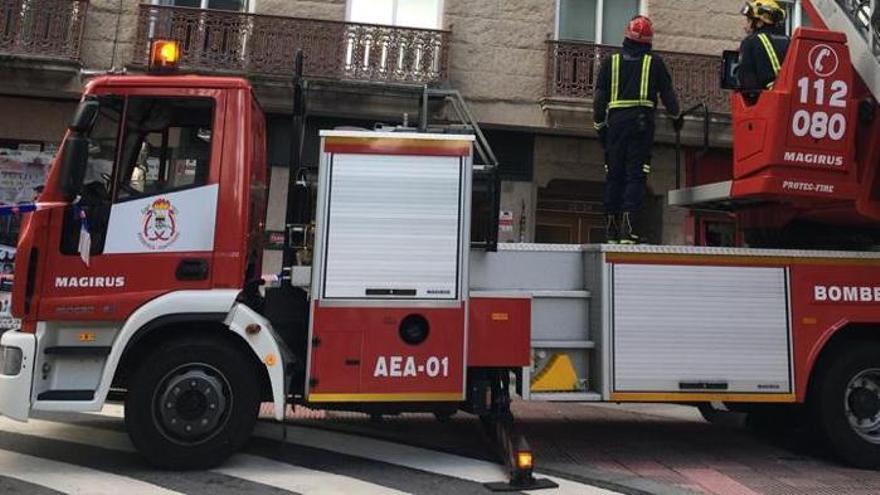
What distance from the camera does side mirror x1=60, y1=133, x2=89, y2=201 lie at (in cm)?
540

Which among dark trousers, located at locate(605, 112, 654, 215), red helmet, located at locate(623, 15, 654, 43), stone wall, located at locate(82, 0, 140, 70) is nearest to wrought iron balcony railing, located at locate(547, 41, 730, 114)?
red helmet, located at locate(623, 15, 654, 43)

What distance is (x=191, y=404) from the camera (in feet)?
18.1

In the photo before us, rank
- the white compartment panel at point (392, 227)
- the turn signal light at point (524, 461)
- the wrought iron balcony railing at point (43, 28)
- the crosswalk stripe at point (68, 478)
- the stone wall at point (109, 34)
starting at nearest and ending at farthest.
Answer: the crosswalk stripe at point (68, 478) → the turn signal light at point (524, 461) → the white compartment panel at point (392, 227) → the wrought iron balcony railing at point (43, 28) → the stone wall at point (109, 34)

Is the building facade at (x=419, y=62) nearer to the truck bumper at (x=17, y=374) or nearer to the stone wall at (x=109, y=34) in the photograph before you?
the stone wall at (x=109, y=34)

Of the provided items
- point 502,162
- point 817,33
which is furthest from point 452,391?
point 502,162

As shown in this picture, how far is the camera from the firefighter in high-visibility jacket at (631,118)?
684cm

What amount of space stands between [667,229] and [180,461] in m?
10.8

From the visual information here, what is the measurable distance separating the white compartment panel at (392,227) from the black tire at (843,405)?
325cm

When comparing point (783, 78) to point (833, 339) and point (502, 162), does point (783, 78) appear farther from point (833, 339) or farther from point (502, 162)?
point (502, 162)

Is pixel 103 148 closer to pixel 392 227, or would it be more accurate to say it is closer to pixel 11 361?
pixel 11 361

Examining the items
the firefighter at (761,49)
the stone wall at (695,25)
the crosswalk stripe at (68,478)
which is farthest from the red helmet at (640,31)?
the stone wall at (695,25)

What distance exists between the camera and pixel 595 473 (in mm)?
6016

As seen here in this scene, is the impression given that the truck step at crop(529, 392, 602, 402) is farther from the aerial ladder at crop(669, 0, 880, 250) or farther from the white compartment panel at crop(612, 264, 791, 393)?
the aerial ladder at crop(669, 0, 880, 250)

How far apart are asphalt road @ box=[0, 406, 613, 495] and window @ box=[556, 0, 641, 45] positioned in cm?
965
